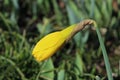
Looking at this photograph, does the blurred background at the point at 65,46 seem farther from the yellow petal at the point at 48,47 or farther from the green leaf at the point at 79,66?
the yellow petal at the point at 48,47

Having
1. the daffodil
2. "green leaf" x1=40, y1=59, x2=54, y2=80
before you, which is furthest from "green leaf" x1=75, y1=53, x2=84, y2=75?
the daffodil

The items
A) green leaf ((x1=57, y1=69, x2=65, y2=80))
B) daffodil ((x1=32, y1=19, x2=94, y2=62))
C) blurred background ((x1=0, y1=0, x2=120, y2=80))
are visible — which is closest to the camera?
daffodil ((x1=32, y1=19, x2=94, y2=62))

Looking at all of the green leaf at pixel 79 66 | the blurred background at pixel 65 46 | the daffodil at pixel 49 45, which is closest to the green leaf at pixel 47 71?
the blurred background at pixel 65 46

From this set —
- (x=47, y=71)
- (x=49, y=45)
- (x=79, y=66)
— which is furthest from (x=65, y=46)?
(x=49, y=45)

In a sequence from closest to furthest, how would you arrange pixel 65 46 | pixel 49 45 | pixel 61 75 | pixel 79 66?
pixel 49 45, pixel 61 75, pixel 79 66, pixel 65 46

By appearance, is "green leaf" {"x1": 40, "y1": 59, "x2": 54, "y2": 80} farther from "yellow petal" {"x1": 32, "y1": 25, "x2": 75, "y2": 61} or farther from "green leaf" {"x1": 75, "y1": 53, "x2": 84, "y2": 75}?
"yellow petal" {"x1": 32, "y1": 25, "x2": 75, "y2": 61}

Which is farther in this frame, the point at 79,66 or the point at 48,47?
the point at 79,66

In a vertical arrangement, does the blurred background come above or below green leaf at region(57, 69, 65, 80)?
above

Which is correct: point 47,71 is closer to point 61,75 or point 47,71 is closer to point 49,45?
point 61,75

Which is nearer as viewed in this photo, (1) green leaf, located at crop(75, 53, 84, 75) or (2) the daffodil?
(2) the daffodil
